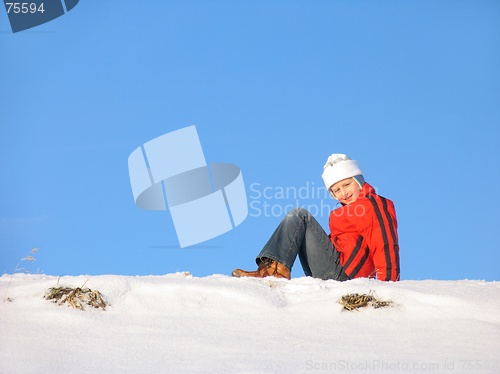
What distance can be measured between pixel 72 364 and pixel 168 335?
46cm

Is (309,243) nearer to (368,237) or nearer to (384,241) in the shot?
(368,237)

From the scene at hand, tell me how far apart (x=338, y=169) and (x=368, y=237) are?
0.76 metres

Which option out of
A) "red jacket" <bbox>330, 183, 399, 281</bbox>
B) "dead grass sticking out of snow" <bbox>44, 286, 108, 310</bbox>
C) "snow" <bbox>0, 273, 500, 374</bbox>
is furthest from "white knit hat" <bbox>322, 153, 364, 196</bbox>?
"dead grass sticking out of snow" <bbox>44, 286, 108, 310</bbox>

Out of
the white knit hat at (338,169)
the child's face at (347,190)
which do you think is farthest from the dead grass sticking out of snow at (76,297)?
the white knit hat at (338,169)

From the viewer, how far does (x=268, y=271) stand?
3.19 m

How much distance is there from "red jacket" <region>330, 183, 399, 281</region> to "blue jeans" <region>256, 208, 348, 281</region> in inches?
4.0

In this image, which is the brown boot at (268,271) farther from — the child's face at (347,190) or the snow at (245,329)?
the child's face at (347,190)

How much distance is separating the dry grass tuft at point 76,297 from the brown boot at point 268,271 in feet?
3.77

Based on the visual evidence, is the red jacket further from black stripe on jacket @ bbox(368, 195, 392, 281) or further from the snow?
the snow

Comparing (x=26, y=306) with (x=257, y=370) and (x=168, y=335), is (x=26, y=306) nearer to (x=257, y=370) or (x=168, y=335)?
(x=168, y=335)

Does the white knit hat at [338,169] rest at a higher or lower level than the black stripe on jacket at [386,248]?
higher

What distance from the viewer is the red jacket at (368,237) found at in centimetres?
311

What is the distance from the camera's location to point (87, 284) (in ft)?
7.78

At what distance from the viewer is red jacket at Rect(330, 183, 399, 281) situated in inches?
122
